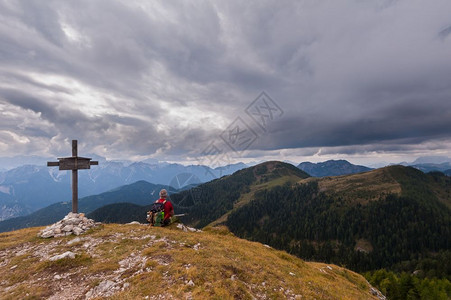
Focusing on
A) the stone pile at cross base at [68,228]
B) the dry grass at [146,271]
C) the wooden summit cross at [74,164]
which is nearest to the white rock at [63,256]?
the dry grass at [146,271]

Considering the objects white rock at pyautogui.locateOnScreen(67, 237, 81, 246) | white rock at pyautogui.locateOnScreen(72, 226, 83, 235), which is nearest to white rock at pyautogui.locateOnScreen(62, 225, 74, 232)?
white rock at pyautogui.locateOnScreen(72, 226, 83, 235)

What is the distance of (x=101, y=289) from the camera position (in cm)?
939

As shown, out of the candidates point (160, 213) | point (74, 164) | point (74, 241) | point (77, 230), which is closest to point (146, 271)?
point (74, 241)

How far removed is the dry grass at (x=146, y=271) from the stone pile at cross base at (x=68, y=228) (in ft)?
2.97

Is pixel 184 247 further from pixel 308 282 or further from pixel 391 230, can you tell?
pixel 391 230

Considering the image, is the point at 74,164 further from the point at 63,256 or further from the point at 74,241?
the point at 63,256

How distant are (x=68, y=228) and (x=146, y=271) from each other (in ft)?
37.9

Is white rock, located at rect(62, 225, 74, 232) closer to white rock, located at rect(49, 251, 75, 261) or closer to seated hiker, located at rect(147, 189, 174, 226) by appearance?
white rock, located at rect(49, 251, 75, 261)

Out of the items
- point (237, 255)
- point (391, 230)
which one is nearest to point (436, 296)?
point (237, 255)

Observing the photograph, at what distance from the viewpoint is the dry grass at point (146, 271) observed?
364 inches

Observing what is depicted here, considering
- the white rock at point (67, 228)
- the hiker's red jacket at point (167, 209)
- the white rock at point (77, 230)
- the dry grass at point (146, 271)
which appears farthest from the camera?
the hiker's red jacket at point (167, 209)

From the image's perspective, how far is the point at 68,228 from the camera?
17297mm

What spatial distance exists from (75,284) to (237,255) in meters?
9.79

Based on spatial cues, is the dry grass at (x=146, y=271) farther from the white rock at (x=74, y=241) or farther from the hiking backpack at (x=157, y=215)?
the hiking backpack at (x=157, y=215)
